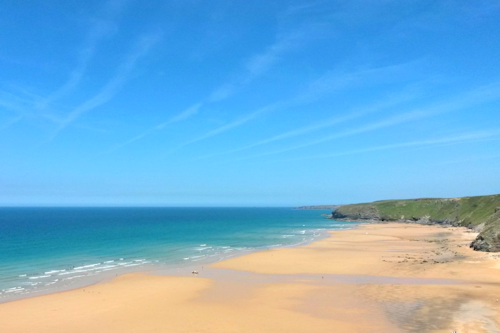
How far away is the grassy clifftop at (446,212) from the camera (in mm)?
45656

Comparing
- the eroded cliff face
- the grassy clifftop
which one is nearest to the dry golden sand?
the eroded cliff face

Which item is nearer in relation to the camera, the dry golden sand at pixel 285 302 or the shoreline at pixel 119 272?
the dry golden sand at pixel 285 302

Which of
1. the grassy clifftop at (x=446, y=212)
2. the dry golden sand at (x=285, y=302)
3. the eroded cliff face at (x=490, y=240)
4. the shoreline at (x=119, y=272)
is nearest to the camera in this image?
the dry golden sand at (x=285, y=302)

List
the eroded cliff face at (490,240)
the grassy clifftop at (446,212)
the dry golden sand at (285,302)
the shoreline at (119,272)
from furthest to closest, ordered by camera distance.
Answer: the grassy clifftop at (446,212) < the eroded cliff face at (490,240) < the shoreline at (119,272) < the dry golden sand at (285,302)

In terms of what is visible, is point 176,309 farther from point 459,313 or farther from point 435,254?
point 435,254

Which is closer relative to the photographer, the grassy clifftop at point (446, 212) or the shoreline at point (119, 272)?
the shoreline at point (119, 272)

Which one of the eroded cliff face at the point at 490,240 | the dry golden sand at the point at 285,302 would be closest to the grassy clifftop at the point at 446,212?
the eroded cliff face at the point at 490,240

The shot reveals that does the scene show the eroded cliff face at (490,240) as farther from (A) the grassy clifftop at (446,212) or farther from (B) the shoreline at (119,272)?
(B) the shoreline at (119,272)

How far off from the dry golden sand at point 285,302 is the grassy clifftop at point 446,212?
855cm

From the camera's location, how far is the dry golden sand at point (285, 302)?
765 inches

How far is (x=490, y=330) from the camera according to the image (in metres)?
17.5

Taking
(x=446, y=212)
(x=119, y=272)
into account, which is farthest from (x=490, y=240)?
(x=446, y=212)

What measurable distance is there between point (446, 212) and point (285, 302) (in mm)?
105292

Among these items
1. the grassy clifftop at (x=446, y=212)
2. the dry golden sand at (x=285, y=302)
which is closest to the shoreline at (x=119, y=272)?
the dry golden sand at (x=285, y=302)
